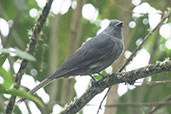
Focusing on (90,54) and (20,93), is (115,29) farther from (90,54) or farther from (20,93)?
(20,93)

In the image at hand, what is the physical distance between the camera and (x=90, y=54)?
4168mm

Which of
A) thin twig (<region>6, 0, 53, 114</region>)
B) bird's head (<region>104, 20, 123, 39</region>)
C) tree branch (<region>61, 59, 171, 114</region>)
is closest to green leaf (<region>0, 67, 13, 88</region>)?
thin twig (<region>6, 0, 53, 114</region>)

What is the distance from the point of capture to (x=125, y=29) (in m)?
3.91

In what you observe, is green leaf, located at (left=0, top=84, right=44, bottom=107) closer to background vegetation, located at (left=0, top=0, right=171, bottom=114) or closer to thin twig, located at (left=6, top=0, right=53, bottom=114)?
thin twig, located at (left=6, top=0, right=53, bottom=114)

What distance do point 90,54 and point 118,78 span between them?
53.0 inches

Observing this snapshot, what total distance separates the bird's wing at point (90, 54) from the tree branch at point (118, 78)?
33.0 inches

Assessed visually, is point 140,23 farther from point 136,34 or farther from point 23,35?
point 23,35

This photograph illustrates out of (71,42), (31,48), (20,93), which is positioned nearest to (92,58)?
(71,42)

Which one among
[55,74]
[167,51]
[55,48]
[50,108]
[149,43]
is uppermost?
[149,43]

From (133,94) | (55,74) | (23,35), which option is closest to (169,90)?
(133,94)

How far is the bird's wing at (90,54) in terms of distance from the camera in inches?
157

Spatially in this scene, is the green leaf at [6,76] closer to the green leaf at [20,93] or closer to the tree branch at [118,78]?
the green leaf at [20,93]

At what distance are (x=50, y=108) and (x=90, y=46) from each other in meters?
1.08

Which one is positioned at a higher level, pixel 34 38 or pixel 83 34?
pixel 83 34
